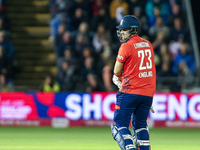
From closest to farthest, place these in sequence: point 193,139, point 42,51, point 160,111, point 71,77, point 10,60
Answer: point 193,139 < point 160,111 < point 71,77 < point 10,60 < point 42,51

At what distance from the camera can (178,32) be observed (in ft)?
56.5

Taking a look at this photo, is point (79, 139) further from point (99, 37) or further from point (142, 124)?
point (99, 37)

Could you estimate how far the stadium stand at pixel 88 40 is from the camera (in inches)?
619

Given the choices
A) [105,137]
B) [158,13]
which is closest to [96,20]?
[158,13]

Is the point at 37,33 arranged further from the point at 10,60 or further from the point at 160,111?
the point at 160,111

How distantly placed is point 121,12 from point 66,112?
476cm

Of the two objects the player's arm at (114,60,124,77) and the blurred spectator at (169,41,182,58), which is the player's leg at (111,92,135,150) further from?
the blurred spectator at (169,41,182,58)

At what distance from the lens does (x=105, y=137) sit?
41.7 ft

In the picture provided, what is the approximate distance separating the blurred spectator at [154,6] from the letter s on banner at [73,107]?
4.94m

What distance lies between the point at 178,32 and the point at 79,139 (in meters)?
6.87

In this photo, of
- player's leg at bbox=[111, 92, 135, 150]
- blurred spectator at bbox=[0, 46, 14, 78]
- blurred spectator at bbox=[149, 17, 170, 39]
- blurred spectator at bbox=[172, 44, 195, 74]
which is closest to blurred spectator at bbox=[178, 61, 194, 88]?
blurred spectator at bbox=[172, 44, 195, 74]

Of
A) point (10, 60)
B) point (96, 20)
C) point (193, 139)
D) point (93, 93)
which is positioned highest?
point (96, 20)

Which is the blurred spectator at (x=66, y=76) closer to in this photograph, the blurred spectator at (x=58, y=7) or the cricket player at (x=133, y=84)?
the blurred spectator at (x=58, y=7)

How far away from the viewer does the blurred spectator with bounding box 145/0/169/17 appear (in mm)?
17969
